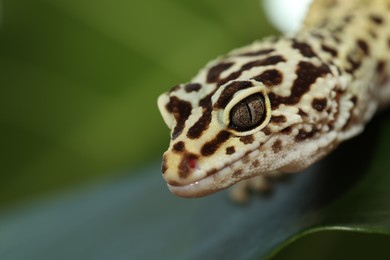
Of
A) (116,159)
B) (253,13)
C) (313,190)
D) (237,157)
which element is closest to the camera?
(237,157)

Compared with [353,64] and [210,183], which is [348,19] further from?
[210,183]

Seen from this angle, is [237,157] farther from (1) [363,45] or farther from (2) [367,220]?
(1) [363,45]

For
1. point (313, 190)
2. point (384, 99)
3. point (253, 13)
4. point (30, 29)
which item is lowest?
point (313, 190)

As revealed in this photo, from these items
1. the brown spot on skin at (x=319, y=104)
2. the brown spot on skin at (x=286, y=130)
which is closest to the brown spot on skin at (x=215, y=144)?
the brown spot on skin at (x=286, y=130)

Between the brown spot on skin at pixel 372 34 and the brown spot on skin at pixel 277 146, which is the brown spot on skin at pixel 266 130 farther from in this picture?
the brown spot on skin at pixel 372 34

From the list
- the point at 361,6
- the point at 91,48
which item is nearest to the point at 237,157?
the point at 361,6

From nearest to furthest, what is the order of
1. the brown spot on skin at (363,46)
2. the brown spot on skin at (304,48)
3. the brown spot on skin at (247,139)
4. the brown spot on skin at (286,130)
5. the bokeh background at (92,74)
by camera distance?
the brown spot on skin at (247,139)
the brown spot on skin at (286,130)
the brown spot on skin at (304,48)
the brown spot on skin at (363,46)
the bokeh background at (92,74)

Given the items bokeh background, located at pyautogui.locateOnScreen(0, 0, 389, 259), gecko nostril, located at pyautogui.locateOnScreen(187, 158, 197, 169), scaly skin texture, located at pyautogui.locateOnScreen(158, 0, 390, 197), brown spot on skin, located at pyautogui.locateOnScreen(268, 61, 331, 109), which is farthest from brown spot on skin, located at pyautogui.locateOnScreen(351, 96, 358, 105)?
bokeh background, located at pyautogui.locateOnScreen(0, 0, 389, 259)
